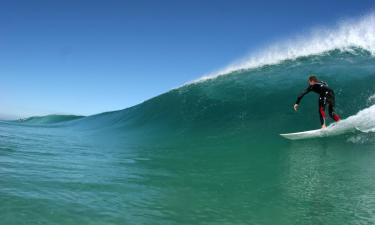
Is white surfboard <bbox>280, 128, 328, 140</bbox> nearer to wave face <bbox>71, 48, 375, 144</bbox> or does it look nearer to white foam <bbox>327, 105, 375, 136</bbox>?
white foam <bbox>327, 105, 375, 136</bbox>

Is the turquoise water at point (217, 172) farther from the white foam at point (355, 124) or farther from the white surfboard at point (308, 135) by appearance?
the white surfboard at point (308, 135)

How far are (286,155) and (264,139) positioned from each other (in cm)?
176

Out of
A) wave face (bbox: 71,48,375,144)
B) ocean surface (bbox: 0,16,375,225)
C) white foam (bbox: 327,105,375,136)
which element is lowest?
ocean surface (bbox: 0,16,375,225)

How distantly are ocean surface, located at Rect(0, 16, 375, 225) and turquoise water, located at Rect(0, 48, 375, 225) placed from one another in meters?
0.02

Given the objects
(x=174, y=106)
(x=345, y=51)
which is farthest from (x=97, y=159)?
(x=345, y=51)

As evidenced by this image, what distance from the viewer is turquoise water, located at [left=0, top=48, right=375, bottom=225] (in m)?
3.79

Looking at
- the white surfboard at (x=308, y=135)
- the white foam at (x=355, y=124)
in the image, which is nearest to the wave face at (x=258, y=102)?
the white foam at (x=355, y=124)

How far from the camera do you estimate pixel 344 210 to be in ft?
13.4

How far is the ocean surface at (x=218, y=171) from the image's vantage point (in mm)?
3792

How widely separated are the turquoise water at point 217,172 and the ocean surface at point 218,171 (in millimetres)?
18

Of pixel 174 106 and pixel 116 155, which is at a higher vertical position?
pixel 174 106

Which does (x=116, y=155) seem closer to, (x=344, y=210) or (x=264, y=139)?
(x=264, y=139)

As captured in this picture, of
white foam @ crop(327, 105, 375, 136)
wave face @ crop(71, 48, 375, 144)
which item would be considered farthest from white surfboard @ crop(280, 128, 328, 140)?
wave face @ crop(71, 48, 375, 144)

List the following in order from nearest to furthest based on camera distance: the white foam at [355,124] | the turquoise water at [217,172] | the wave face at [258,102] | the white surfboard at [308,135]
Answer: the turquoise water at [217,172]
the white foam at [355,124]
the white surfboard at [308,135]
the wave face at [258,102]
